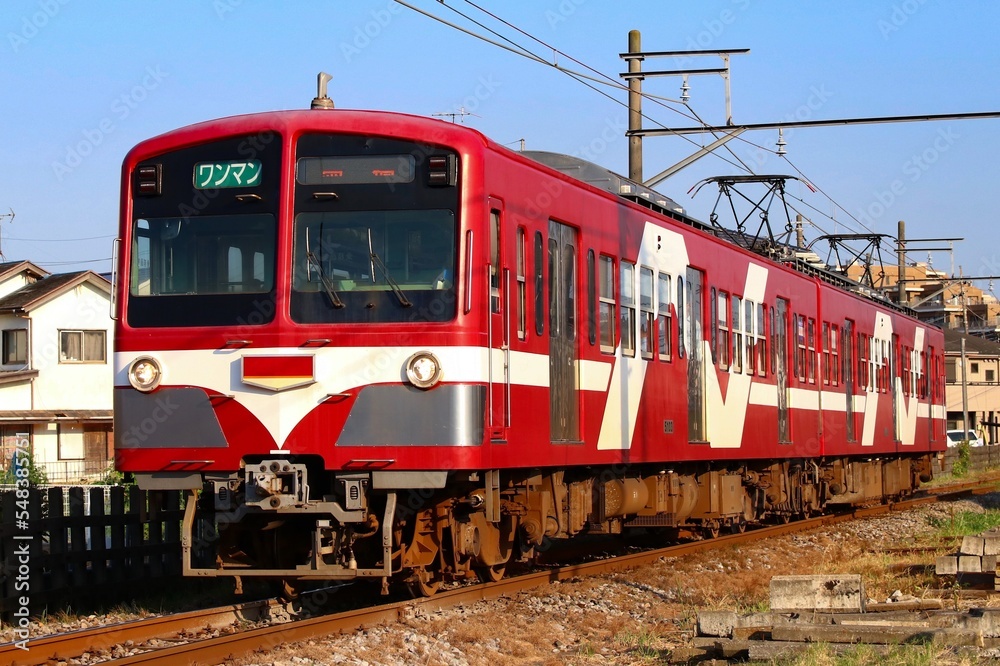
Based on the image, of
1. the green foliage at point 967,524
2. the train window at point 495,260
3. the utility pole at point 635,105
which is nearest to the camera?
the train window at point 495,260

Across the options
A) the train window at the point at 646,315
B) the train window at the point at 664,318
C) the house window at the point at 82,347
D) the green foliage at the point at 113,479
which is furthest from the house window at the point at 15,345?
the train window at the point at 646,315

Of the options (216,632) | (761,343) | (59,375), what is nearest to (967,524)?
(761,343)

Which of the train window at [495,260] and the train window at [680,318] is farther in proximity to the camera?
the train window at [680,318]

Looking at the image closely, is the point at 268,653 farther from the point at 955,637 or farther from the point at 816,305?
the point at 816,305

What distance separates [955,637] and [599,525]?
5109 mm

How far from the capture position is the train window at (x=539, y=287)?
33.2ft

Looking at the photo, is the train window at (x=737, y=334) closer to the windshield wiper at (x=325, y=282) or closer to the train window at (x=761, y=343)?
the train window at (x=761, y=343)

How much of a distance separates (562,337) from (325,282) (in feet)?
7.70

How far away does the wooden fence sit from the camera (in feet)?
33.2

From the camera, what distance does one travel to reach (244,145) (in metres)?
9.30

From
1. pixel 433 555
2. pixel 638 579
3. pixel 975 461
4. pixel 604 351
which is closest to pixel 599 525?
pixel 638 579

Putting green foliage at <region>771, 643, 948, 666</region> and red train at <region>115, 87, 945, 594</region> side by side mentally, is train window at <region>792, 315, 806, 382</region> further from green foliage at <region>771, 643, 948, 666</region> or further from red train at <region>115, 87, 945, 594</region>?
green foliage at <region>771, 643, 948, 666</region>

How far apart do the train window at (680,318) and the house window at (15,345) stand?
91.4 feet

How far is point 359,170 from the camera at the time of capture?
9.11m
